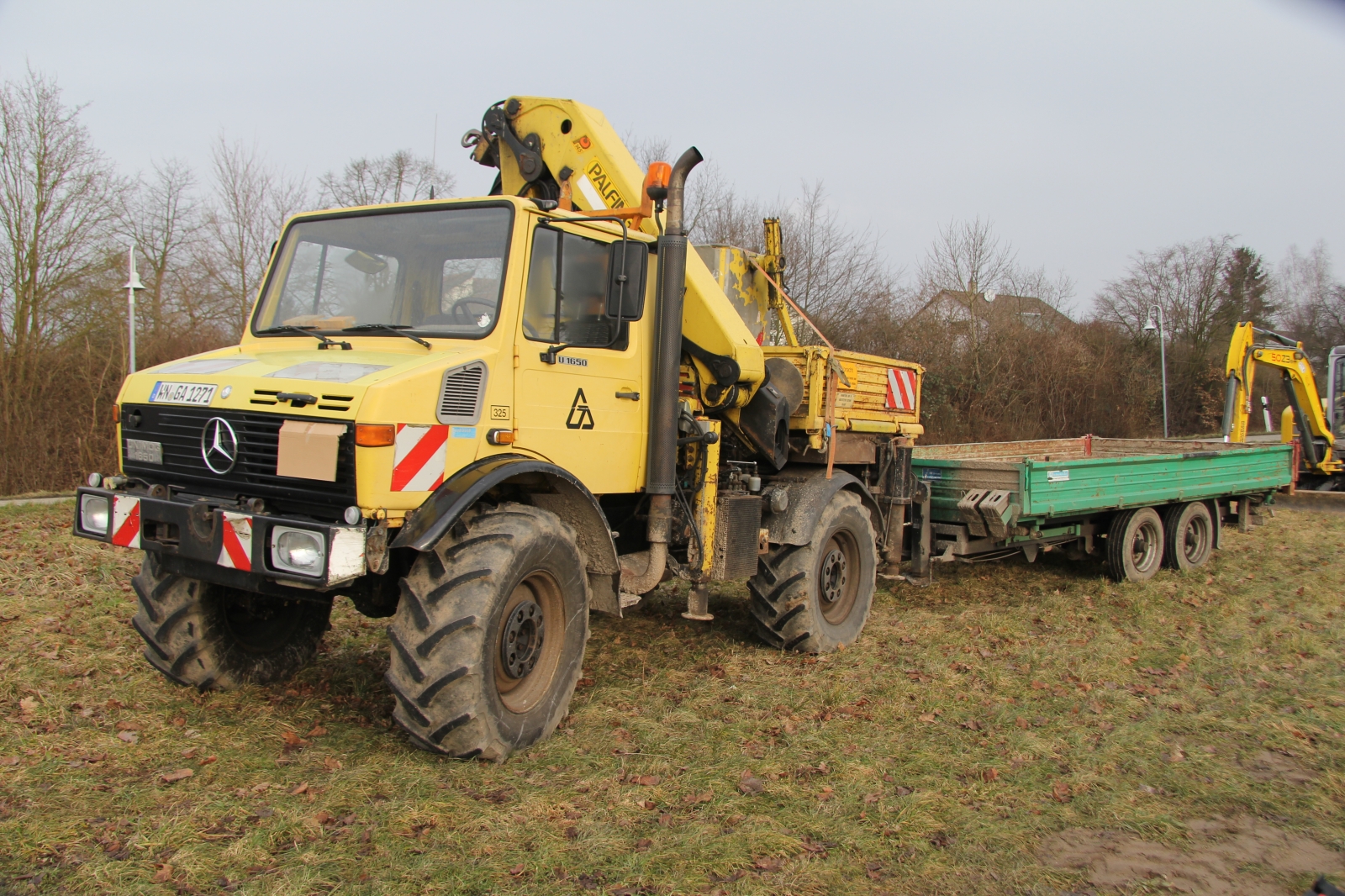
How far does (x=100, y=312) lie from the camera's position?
588 inches

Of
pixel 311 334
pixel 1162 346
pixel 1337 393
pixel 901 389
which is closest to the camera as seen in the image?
pixel 311 334

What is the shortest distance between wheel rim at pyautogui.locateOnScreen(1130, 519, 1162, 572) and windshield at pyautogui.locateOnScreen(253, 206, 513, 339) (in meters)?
7.78

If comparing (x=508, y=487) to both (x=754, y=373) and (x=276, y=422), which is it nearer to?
(x=276, y=422)

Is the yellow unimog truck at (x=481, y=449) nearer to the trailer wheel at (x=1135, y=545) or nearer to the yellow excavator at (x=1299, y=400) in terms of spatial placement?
the trailer wheel at (x=1135, y=545)

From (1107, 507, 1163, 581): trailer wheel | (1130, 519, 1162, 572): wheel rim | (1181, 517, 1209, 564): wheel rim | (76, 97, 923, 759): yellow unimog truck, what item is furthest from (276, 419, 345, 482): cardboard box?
(1181, 517, 1209, 564): wheel rim

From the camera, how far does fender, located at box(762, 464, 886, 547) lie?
6352mm

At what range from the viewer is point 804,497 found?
6.52m

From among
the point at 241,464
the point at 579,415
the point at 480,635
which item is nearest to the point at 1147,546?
the point at 579,415

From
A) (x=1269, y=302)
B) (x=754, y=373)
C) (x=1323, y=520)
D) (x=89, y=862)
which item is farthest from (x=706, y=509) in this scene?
(x=1269, y=302)

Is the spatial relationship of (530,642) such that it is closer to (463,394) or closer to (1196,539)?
(463,394)

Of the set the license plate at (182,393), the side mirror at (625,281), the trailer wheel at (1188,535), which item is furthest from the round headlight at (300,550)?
the trailer wheel at (1188,535)

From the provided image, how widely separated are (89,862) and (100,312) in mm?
14274

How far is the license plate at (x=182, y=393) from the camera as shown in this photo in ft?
13.8

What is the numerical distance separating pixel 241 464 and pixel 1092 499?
7.20 metres
